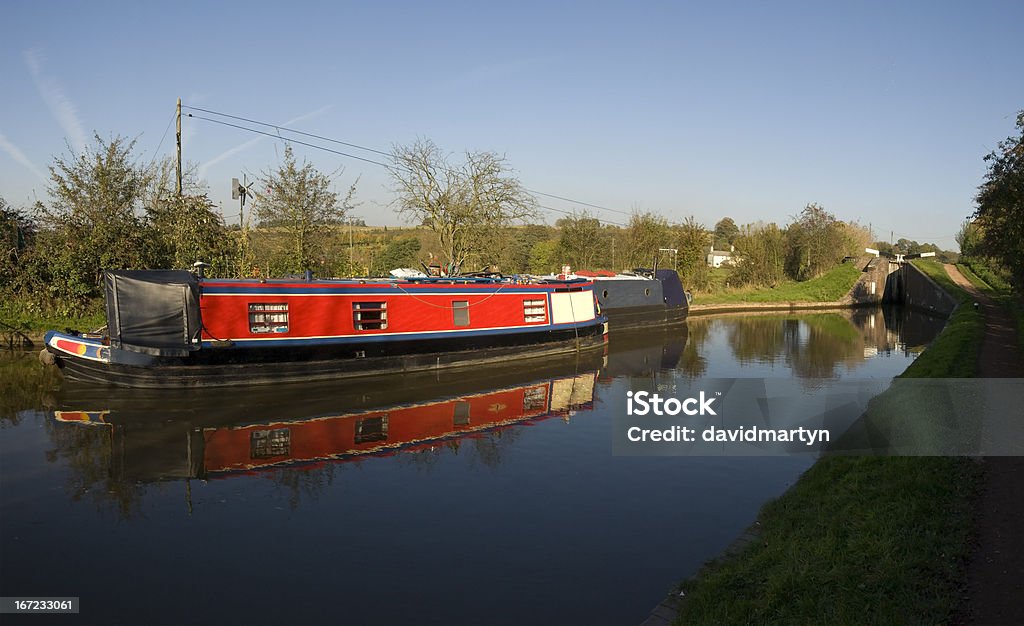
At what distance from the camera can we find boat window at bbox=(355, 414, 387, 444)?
36.3ft

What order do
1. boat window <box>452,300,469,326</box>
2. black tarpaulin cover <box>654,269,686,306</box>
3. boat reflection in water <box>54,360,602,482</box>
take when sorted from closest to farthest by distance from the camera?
1. boat reflection in water <box>54,360,602,482</box>
2. boat window <box>452,300,469,326</box>
3. black tarpaulin cover <box>654,269,686,306</box>

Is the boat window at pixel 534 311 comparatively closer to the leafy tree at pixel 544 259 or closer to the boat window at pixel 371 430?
the boat window at pixel 371 430

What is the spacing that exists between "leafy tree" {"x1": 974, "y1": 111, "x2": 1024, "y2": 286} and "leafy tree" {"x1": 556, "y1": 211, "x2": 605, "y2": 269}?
2544 centimetres

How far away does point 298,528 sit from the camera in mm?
7395

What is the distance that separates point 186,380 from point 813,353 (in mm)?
18693

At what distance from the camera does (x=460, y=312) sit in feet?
58.5

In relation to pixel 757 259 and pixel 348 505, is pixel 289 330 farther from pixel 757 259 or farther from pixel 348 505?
pixel 757 259

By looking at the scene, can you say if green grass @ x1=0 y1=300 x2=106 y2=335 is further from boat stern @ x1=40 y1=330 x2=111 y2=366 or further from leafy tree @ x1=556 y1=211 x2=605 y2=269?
leafy tree @ x1=556 y1=211 x2=605 y2=269

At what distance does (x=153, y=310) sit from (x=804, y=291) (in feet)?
129

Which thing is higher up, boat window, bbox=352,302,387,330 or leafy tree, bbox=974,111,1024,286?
leafy tree, bbox=974,111,1024,286

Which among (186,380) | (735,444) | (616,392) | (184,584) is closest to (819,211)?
(616,392)

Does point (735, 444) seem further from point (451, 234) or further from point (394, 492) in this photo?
point (451, 234)

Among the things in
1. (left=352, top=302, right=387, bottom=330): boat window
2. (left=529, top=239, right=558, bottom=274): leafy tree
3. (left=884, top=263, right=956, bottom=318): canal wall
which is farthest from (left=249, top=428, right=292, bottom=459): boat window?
(left=884, top=263, right=956, bottom=318): canal wall

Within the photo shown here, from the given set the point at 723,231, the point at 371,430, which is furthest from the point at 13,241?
the point at 723,231
